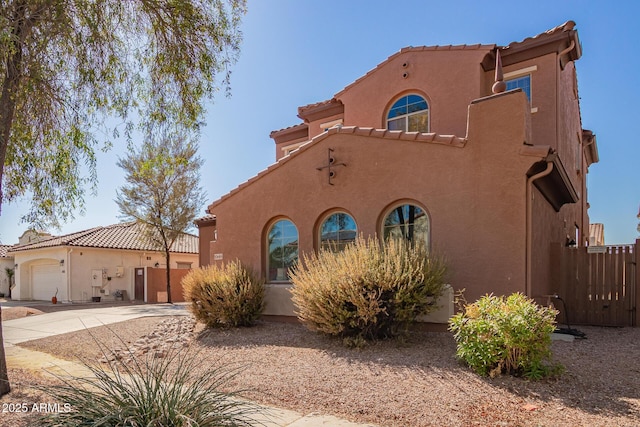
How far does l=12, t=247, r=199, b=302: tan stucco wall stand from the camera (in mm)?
24531

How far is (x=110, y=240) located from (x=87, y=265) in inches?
106

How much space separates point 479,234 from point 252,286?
577cm

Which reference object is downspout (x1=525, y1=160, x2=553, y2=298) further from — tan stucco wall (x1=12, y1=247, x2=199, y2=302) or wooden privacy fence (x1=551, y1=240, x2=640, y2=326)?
tan stucco wall (x1=12, y1=247, x2=199, y2=302)

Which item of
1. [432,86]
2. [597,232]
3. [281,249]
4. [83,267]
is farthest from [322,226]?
[597,232]

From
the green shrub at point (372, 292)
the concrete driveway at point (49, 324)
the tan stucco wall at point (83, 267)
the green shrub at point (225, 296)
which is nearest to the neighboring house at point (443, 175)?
the green shrub at point (225, 296)

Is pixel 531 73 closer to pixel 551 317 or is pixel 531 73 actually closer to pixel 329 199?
pixel 329 199

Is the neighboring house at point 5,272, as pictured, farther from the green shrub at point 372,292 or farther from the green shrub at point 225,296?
the green shrub at point 372,292

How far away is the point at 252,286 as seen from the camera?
11.2 meters

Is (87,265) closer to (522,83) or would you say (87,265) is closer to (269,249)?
(269,249)

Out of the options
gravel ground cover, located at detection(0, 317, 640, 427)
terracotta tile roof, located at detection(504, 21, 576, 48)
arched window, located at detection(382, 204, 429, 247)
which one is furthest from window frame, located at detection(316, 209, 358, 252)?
terracotta tile roof, located at detection(504, 21, 576, 48)

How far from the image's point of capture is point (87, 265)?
82.9ft

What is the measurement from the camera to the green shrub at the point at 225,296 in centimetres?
1072

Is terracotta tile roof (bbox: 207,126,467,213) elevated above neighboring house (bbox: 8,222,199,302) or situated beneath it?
elevated above

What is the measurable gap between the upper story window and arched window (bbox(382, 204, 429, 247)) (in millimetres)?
5800
